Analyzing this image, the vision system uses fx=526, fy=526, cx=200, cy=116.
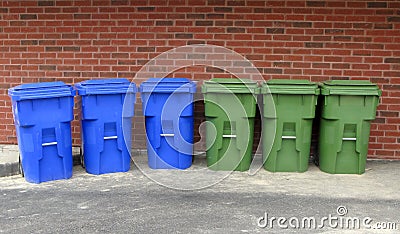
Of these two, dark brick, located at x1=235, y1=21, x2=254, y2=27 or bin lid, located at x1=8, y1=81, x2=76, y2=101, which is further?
dark brick, located at x1=235, y1=21, x2=254, y2=27

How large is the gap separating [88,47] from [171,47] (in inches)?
43.8

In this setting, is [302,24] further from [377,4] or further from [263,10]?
[377,4]

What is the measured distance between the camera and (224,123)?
20.3 feet

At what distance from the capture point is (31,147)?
5727mm

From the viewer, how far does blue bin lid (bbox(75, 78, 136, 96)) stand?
598cm

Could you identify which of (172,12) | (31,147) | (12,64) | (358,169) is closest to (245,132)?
(358,169)

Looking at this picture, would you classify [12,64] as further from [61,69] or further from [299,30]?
[299,30]

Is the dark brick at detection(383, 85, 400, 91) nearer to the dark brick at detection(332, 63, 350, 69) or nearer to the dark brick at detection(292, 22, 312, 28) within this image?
the dark brick at detection(332, 63, 350, 69)

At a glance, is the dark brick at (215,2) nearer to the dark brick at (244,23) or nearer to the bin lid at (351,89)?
the dark brick at (244,23)

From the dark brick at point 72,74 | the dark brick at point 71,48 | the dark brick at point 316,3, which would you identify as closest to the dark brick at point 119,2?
the dark brick at point 71,48

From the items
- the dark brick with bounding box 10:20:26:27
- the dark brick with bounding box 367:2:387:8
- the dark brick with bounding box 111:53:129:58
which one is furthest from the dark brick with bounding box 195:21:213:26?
the dark brick with bounding box 10:20:26:27

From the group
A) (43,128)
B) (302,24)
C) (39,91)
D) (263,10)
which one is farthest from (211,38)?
(43,128)

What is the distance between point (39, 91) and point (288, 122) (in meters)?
2.84

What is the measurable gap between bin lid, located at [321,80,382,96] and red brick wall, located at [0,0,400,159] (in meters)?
0.63
